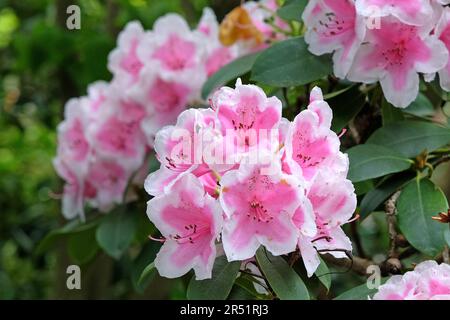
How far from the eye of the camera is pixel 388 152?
1164 millimetres

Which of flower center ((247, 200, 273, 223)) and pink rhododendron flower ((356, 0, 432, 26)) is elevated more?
pink rhododendron flower ((356, 0, 432, 26))

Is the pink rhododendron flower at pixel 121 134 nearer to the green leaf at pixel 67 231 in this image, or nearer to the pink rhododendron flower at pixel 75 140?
the pink rhododendron flower at pixel 75 140

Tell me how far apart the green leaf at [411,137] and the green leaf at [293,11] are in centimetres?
22

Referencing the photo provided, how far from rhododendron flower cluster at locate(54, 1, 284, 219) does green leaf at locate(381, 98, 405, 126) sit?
0.41 m

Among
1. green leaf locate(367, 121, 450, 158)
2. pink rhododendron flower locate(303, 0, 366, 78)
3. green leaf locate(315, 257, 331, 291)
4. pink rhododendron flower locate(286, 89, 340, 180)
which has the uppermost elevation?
pink rhododendron flower locate(303, 0, 366, 78)

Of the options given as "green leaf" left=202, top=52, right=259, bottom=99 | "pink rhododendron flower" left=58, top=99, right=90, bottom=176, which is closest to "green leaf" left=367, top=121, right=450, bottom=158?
"green leaf" left=202, top=52, right=259, bottom=99

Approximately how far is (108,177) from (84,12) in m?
1.03

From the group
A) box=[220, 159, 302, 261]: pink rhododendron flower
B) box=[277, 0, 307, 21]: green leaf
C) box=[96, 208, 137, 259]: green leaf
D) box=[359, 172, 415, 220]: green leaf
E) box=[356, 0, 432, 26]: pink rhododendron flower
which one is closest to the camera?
box=[220, 159, 302, 261]: pink rhododendron flower

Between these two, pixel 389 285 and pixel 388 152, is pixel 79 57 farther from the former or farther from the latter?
pixel 389 285

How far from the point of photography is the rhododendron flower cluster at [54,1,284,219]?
1529 millimetres

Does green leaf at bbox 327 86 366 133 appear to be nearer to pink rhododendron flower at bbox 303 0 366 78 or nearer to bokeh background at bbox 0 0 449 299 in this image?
pink rhododendron flower at bbox 303 0 366 78

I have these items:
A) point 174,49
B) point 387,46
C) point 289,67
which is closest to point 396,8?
point 387,46

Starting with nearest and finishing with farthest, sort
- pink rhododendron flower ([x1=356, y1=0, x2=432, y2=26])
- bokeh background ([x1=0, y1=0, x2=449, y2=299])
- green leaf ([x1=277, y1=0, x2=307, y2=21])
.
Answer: pink rhododendron flower ([x1=356, y1=0, x2=432, y2=26]), green leaf ([x1=277, y1=0, x2=307, y2=21]), bokeh background ([x1=0, y1=0, x2=449, y2=299])

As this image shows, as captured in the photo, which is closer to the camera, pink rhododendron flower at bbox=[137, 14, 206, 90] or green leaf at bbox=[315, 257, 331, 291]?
green leaf at bbox=[315, 257, 331, 291]
